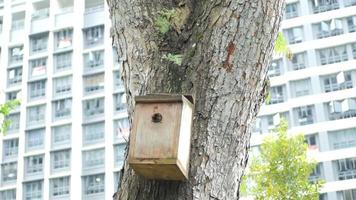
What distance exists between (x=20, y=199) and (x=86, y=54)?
227 inches

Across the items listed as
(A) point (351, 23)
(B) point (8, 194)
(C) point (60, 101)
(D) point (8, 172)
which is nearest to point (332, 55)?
(A) point (351, 23)

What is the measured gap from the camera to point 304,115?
1967 cm

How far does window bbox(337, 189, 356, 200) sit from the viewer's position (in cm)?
1783

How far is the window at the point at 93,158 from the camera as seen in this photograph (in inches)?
868

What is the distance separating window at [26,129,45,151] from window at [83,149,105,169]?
67.1 inches

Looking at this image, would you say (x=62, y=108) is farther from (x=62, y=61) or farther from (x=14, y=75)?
(x=14, y=75)

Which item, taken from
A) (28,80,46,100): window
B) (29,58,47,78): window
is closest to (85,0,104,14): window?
(29,58,47,78): window

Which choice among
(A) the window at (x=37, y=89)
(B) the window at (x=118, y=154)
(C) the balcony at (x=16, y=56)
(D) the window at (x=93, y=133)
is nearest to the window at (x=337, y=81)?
(B) the window at (x=118, y=154)

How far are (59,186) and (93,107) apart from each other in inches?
119

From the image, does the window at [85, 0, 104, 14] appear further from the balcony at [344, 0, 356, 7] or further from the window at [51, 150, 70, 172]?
the balcony at [344, 0, 356, 7]

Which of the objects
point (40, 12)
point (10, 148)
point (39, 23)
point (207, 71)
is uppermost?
point (40, 12)

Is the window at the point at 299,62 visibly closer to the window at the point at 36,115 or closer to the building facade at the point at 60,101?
the building facade at the point at 60,101

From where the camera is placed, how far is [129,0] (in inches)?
69.3

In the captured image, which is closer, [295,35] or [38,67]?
[295,35]
